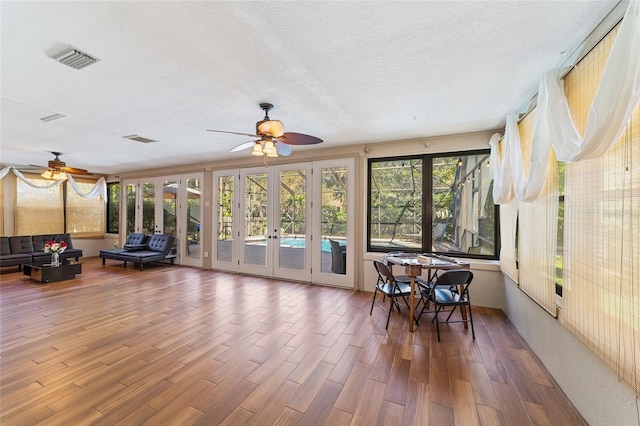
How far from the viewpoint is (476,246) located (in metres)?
4.29

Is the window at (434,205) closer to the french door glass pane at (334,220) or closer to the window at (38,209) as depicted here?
the french door glass pane at (334,220)

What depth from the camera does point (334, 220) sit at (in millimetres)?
5195

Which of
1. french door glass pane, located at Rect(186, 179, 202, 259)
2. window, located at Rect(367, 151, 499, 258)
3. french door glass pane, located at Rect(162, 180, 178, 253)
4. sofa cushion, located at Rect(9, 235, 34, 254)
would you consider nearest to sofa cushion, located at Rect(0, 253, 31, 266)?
sofa cushion, located at Rect(9, 235, 34, 254)

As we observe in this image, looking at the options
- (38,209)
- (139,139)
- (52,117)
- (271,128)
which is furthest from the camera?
(38,209)

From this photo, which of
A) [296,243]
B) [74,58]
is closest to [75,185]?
[296,243]

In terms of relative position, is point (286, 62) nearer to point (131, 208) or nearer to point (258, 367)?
point (258, 367)

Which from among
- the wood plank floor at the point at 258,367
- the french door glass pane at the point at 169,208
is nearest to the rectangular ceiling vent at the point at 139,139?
the french door glass pane at the point at 169,208

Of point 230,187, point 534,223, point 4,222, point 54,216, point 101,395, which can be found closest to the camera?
point 101,395

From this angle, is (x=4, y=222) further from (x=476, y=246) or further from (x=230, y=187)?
(x=476, y=246)

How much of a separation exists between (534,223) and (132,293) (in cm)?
603

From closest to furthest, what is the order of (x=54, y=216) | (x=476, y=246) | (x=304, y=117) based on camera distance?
(x=304, y=117) → (x=476, y=246) → (x=54, y=216)

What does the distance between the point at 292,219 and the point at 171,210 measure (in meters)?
4.07

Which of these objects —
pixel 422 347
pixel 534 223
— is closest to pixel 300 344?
pixel 422 347

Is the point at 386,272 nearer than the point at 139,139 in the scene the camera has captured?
Yes
